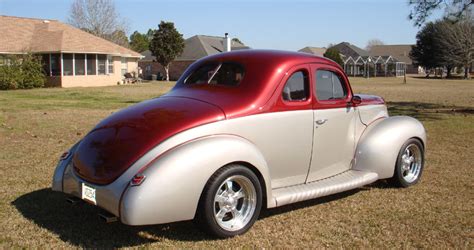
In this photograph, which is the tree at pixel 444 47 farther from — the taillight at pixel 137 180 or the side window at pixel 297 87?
the taillight at pixel 137 180

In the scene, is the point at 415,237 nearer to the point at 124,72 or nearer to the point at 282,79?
the point at 282,79

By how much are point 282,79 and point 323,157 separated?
105cm

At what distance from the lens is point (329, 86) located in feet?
18.5

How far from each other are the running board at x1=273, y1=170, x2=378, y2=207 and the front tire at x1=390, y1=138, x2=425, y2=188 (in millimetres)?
511

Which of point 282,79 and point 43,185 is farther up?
point 282,79

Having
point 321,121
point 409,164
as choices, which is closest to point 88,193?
point 321,121

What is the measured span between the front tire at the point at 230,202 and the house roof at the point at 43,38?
1248 inches

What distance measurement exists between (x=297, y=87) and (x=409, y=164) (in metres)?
2.32

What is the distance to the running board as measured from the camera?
15.9 feet

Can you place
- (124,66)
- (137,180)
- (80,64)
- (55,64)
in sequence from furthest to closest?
(124,66), (80,64), (55,64), (137,180)

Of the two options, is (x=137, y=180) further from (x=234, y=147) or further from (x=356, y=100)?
(x=356, y=100)

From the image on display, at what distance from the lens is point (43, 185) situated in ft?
20.3

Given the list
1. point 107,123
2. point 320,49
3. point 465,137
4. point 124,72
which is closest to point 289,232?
point 107,123

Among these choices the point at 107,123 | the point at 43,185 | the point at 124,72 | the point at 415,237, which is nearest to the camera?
the point at 415,237
